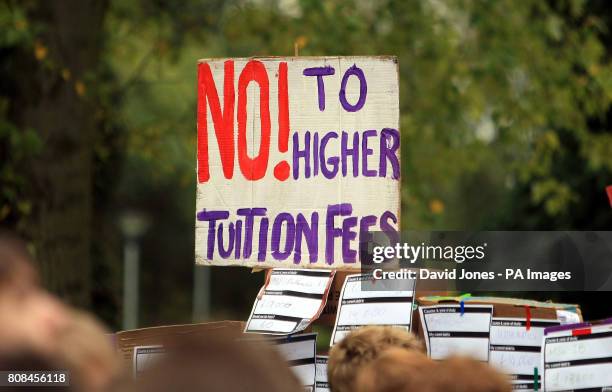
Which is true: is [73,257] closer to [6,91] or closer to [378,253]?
[6,91]

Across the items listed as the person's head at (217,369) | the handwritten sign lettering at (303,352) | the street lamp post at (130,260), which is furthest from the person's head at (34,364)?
the street lamp post at (130,260)

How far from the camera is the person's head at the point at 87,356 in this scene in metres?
1.78


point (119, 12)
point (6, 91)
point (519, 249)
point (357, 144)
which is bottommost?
point (519, 249)

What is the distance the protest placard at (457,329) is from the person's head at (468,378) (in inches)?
56.6

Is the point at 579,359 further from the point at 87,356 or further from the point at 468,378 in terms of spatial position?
the point at 87,356

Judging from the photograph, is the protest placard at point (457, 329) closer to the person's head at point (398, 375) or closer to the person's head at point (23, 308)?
the person's head at point (398, 375)

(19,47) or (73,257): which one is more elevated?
(19,47)

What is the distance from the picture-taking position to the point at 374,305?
11.8 feet

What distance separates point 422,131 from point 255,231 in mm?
7317

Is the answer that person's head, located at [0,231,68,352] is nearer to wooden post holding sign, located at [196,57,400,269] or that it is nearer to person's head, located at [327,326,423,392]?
person's head, located at [327,326,423,392]

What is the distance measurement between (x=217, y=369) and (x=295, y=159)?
259cm

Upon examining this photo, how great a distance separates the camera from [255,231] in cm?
395

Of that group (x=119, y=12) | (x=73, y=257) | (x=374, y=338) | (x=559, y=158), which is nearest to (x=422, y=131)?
(x=559, y=158)

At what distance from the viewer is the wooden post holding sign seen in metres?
3.86
